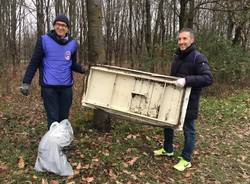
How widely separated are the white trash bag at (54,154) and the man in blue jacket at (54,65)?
1.55 ft

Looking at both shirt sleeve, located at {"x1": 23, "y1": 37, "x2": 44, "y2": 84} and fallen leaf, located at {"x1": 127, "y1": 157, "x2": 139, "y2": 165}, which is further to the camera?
fallen leaf, located at {"x1": 127, "y1": 157, "x2": 139, "y2": 165}

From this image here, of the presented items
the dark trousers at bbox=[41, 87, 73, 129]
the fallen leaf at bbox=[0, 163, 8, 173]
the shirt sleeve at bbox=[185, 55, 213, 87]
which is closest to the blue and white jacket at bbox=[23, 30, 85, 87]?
the dark trousers at bbox=[41, 87, 73, 129]

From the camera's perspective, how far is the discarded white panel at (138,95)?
503cm

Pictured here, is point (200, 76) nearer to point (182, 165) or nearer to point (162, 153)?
point (182, 165)

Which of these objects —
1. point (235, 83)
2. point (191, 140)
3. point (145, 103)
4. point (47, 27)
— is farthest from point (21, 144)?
point (47, 27)

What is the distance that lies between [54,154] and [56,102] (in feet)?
2.93

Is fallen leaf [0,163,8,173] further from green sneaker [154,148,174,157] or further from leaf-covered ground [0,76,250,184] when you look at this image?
green sneaker [154,148,174,157]

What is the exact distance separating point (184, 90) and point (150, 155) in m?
1.66

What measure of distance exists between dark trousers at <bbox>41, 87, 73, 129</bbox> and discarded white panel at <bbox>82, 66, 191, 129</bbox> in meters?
0.30

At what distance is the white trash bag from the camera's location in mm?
4898

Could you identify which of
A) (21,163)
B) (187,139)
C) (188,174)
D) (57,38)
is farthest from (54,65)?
(188,174)

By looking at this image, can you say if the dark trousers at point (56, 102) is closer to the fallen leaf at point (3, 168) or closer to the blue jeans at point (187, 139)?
the fallen leaf at point (3, 168)

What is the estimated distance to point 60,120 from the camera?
5.65 metres

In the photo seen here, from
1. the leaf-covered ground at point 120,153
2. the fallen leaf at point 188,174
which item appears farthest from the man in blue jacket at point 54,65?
the fallen leaf at point 188,174
